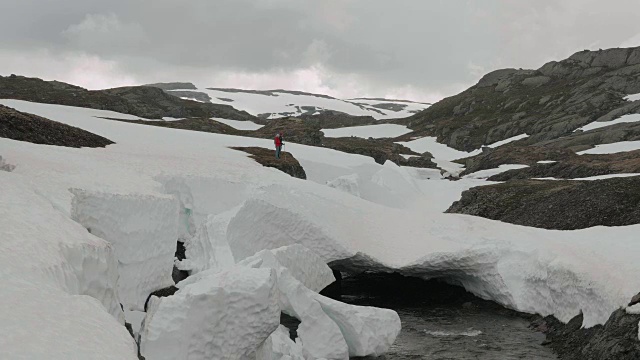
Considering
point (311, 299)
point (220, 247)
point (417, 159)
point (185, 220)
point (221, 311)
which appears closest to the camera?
point (221, 311)

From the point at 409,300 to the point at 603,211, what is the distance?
46.9 ft

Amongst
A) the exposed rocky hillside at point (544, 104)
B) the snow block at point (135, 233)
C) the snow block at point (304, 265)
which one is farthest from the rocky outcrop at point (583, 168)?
the snow block at point (135, 233)

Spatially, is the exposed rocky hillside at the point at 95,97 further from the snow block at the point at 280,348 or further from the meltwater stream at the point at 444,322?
the snow block at the point at 280,348

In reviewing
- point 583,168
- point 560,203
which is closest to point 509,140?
point 583,168

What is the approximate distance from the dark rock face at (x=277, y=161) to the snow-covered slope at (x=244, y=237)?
7.88ft

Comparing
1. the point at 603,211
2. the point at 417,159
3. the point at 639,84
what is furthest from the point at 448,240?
the point at 639,84

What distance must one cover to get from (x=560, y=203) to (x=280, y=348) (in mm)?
25776

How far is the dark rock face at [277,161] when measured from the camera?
40.1m

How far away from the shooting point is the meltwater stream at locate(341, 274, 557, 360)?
66.7 feet

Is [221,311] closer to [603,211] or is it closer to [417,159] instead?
[603,211]

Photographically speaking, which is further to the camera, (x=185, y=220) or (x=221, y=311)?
(x=185, y=220)

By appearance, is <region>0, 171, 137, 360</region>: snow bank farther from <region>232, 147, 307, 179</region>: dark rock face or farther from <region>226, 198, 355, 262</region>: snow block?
<region>232, 147, 307, 179</region>: dark rock face

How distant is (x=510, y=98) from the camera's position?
470ft

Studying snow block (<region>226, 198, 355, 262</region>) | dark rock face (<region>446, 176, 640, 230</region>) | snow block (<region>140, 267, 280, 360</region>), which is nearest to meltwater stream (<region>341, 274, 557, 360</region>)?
snow block (<region>226, 198, 355, 262</region>)
